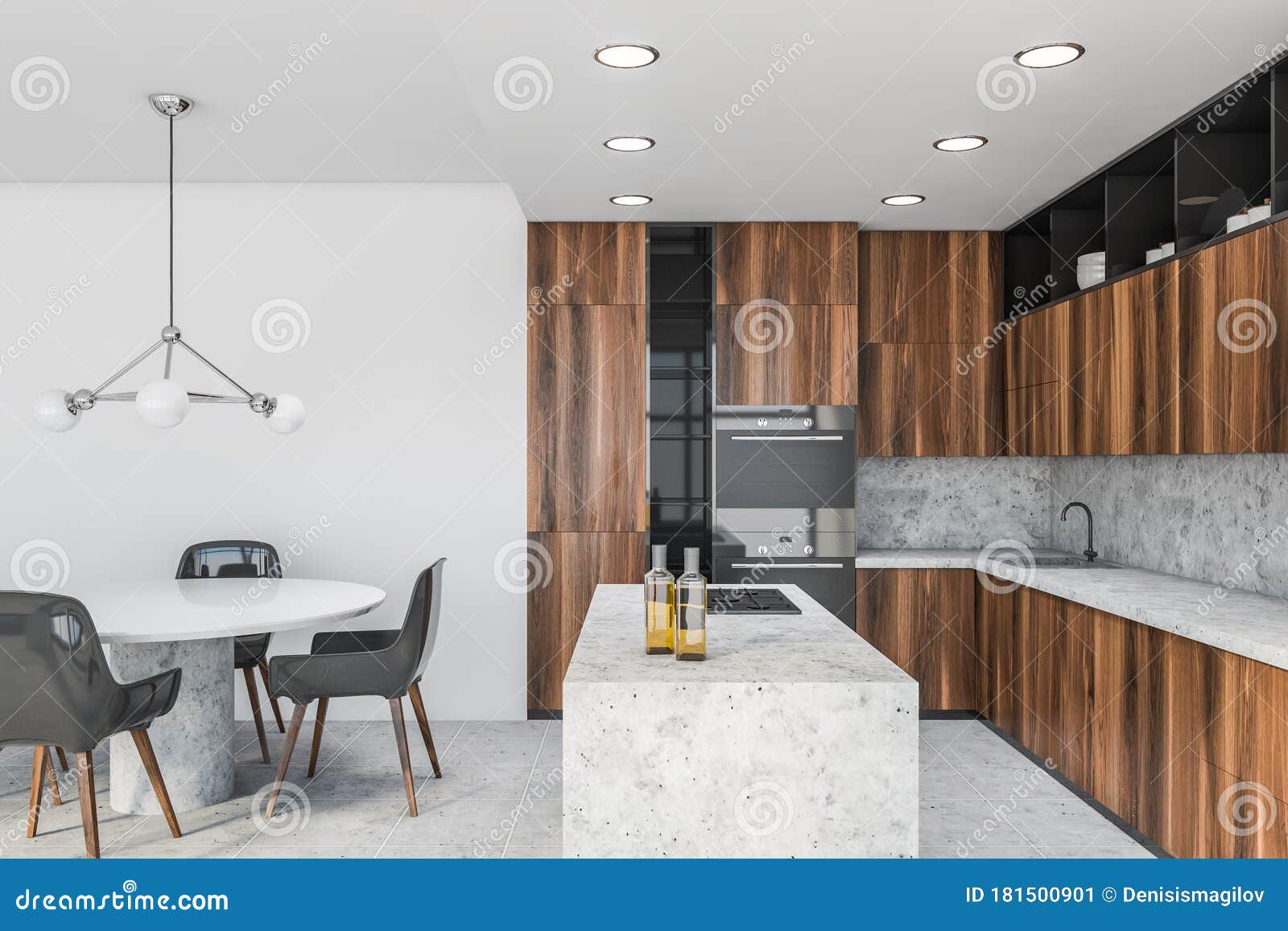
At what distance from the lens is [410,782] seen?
3.37 m

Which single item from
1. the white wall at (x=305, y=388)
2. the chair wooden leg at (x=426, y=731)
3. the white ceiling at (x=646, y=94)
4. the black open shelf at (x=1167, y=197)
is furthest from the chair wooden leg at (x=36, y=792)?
the black open shelf at (x=1167, y=197)

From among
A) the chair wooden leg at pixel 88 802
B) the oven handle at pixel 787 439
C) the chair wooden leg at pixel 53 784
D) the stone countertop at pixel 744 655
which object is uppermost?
the oven handle at pixel 787 439

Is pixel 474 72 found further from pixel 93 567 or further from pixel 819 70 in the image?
pixel 93 567

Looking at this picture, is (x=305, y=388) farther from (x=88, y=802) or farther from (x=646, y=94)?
(x=646, y=94)

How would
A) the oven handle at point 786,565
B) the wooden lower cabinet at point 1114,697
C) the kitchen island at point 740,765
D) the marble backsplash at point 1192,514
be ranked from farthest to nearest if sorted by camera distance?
the oven handle at point 786,565, the marble backsplash at point 1192,514, the wooden lower cabinet at point 1114,697, the kitchen island at point 740,765

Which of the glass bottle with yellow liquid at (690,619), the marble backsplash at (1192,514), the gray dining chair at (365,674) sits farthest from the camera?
the gray dining chair at (365,674)

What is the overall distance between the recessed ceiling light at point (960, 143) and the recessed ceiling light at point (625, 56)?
134 centimetres

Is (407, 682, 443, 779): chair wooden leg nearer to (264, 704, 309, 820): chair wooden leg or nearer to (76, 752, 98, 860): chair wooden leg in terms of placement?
(264, 704, 309, 820): chair wooden leg

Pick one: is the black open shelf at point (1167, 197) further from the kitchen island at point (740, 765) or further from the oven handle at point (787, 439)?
the kitchen island at point (740, 765)

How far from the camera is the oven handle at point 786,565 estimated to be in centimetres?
459

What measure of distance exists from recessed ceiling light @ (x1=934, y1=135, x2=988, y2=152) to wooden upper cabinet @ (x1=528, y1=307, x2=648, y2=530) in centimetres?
163

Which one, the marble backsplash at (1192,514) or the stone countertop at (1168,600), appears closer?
the stone countertop at (1168,600)

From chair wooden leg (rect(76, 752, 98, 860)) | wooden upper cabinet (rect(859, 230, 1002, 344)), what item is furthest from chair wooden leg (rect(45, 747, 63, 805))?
wooden upper cabinet (rect(859, 230, 1002, 344))

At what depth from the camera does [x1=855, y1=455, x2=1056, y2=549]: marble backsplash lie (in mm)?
5105
